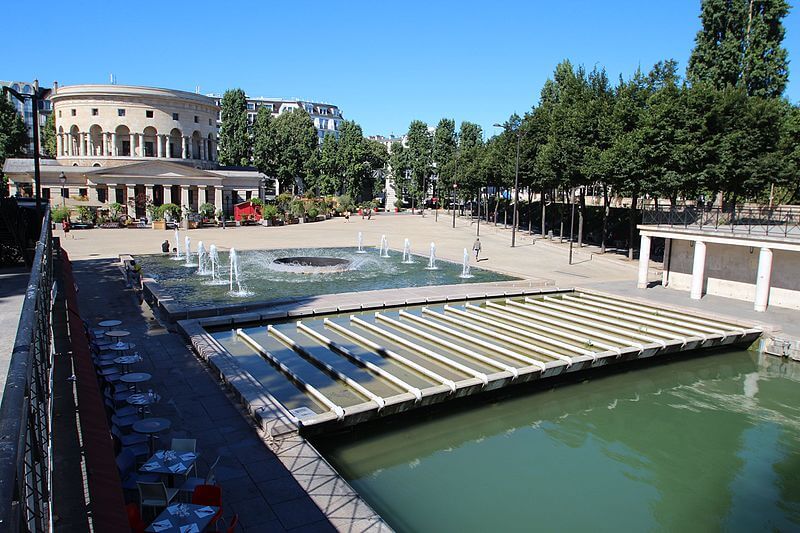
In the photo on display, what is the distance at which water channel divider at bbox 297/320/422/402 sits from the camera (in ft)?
40.7

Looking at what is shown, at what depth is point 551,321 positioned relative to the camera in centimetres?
1917

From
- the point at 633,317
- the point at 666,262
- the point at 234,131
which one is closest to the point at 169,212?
the point at 234,131

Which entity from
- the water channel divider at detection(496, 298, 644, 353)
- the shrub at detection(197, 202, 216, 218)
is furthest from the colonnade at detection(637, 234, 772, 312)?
the shrub at detection(197, 202, 216, 218)

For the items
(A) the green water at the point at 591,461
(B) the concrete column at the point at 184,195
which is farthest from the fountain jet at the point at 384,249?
(B) the concrete column at the point at 184,195

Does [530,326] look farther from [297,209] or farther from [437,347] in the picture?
[297,209]

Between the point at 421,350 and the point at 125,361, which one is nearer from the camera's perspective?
the point at 125,361

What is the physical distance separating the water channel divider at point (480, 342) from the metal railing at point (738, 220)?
12.1m

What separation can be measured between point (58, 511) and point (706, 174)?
1187 inches

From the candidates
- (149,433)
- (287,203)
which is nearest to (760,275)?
(149,433)

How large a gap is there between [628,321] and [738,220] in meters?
8.25

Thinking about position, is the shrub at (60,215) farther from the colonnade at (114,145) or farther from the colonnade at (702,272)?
the colonnade at (702,272)

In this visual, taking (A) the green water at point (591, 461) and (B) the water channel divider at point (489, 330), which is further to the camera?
(B) the water channel divider at point (489, 330)

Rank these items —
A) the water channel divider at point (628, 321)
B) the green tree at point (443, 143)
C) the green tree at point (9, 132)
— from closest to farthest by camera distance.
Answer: the water channel divider at point (628, 321), the green tree at point (9, 132), the green tree at point (443, 143)

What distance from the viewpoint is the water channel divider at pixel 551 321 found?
1699 cm
